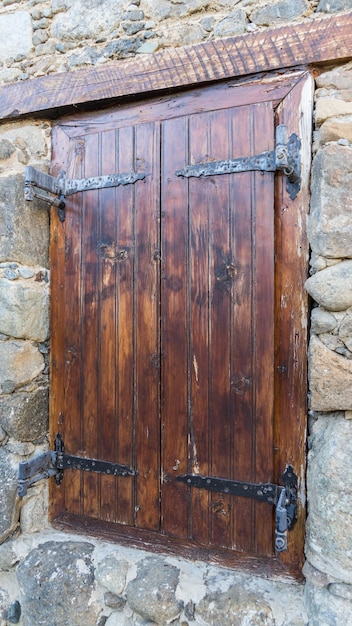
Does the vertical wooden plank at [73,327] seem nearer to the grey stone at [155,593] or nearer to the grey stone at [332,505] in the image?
the grey stone at [155,593]

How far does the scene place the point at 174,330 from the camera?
162 centimetres

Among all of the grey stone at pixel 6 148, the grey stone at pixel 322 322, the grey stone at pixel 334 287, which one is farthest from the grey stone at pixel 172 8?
the grey stone at pixel 322 322

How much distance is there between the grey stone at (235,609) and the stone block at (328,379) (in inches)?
26.5

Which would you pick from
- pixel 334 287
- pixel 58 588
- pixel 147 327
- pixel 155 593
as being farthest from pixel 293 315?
pixel 58 588

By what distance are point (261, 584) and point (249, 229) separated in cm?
124

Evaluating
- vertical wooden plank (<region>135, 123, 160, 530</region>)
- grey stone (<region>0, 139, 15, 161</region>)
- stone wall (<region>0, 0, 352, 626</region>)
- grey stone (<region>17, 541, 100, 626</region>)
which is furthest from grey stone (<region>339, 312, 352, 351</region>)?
grey stone (<region>0, 139, 15, 161</region>)

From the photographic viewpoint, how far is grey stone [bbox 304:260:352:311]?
128cm

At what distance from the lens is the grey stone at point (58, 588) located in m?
1.55

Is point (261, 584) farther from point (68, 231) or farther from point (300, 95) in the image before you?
point (300, 95)

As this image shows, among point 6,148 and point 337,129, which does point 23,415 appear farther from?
point 337,129

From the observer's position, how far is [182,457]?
162cm

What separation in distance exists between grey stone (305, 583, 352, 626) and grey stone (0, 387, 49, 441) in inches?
46.6

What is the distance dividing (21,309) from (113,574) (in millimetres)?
1071

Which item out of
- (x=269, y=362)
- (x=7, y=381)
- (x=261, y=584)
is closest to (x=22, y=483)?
(x=7, y=381)
